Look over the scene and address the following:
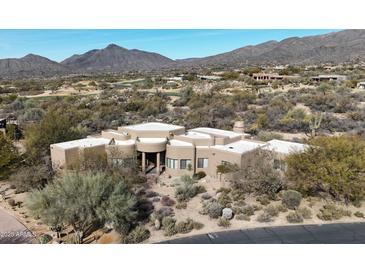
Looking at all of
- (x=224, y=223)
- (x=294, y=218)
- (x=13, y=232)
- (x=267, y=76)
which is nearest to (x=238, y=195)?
(x=224, y=223)

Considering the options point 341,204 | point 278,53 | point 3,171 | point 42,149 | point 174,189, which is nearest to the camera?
point 341,204

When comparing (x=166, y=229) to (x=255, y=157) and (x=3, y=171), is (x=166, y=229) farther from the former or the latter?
(x=3, y=171)

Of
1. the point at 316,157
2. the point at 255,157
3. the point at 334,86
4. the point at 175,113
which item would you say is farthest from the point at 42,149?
the point at 334,86

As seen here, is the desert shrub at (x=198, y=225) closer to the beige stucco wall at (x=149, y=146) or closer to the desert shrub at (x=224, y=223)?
the desert shrub at (x=224, y=223)

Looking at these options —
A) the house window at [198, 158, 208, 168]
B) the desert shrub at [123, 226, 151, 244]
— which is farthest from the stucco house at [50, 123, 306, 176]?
the desert shrub at [123, 226, 151, 244]

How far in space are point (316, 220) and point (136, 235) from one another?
944cm

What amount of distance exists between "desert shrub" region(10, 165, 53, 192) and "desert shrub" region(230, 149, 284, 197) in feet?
40.8

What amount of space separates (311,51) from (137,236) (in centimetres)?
15239

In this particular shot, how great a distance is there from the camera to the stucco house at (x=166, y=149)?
23802 mm

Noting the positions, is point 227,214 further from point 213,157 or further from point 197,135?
point 197,135

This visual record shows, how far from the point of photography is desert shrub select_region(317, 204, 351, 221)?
1780 centimetres

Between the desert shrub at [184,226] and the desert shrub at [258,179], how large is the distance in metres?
5.20

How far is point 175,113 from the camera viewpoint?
47.2 metres

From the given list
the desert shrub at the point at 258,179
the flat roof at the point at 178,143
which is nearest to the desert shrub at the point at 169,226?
the desert shrub at the point at 258,179
